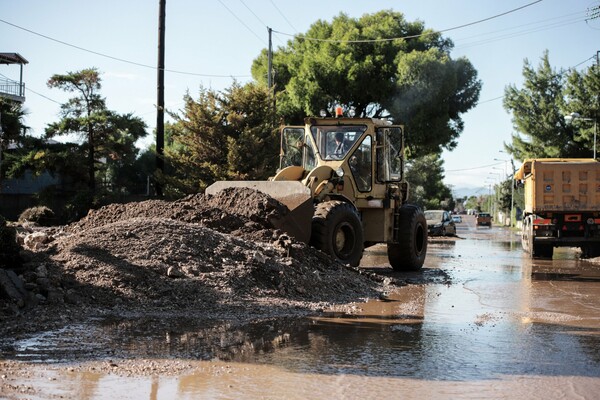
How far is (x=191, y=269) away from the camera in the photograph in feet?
37.8

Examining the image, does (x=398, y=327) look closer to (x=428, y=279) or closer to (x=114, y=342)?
(x=114, y=342)

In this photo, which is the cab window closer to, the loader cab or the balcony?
the loader cab

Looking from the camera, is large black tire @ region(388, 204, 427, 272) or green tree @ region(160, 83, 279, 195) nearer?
large black tire @ region(388, 204, 427, 272)

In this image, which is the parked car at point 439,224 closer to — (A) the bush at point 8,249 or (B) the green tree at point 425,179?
(B) the green tree at point 425,179

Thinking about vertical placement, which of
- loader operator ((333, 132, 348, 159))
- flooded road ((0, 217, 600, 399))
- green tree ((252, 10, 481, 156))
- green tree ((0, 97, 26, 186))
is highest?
green tree ((252, 10, 481, 156))

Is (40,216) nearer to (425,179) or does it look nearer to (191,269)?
(191,269)

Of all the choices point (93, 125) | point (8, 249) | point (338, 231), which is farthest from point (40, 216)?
point (8, 249)

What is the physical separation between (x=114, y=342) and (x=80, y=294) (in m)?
2.41

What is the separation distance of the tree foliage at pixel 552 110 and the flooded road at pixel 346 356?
119 feet

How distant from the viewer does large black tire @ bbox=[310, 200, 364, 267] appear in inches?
601

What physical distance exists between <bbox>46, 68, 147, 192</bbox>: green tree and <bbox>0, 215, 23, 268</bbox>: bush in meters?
20.1

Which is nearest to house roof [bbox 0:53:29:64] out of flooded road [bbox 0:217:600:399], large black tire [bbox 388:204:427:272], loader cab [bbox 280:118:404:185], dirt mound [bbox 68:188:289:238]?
loader cab [bbox 280:118:404:185]

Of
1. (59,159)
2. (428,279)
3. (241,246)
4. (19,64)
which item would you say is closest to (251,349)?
(241,246)

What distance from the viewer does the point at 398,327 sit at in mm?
9711
